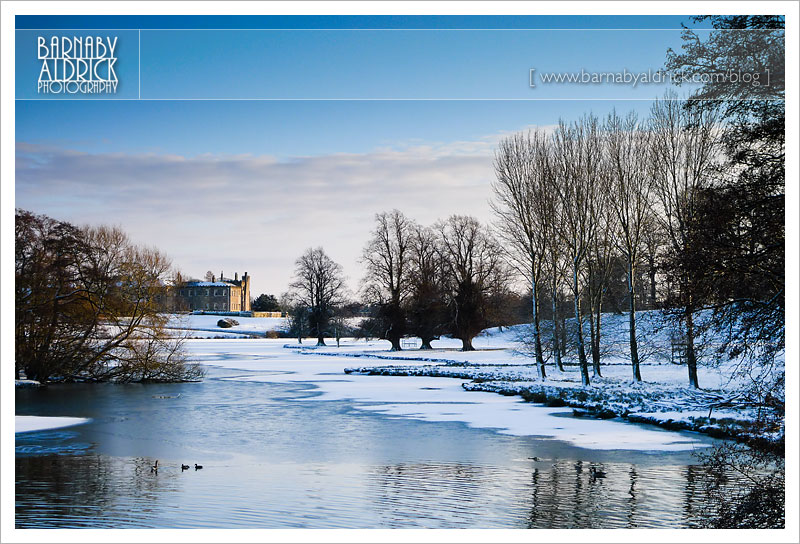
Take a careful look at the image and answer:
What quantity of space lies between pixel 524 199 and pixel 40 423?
45.7 ft

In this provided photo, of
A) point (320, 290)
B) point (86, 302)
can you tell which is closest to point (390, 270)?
point (320, 290)

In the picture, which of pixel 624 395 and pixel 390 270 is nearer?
pixel 624 395

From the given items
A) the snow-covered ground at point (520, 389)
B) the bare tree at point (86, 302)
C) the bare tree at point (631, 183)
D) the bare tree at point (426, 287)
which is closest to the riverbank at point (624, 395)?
the snow-covered ground at point (520, 389)

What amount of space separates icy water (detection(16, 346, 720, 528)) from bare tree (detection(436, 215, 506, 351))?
2032 centimetres

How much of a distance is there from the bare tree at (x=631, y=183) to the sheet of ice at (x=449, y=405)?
5064 millimetres

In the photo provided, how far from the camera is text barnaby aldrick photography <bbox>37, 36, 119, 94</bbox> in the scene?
6.77 metres

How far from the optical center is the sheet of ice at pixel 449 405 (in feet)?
34.5

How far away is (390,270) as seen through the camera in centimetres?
3309

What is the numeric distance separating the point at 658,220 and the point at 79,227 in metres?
12.7

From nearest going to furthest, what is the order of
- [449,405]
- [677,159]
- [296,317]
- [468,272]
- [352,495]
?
[352,495] < [449,405] < [677,159] < [468,272] < [296,317]

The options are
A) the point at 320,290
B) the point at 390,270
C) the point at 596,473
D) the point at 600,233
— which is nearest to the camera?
the point at 596,473

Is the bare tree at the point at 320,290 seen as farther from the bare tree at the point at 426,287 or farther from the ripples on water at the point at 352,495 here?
the ripples on water at the point at 352,495

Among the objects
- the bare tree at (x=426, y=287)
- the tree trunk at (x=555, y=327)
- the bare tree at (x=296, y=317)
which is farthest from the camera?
the bare tree at (x=296, y=317)

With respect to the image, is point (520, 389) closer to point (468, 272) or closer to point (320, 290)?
point (468, 272)
